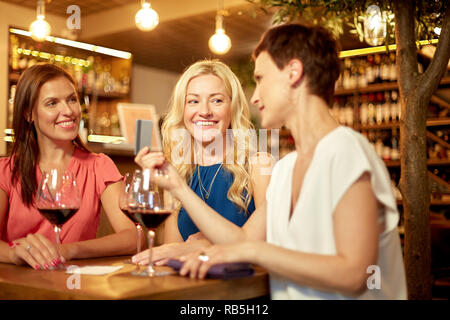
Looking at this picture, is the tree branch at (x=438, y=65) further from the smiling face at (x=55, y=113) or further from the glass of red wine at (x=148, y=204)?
the smiling face at (x=55, y=113)

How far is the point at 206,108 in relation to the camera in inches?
82.5

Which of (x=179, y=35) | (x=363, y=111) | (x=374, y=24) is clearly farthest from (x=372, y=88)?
(x=374, y=24)

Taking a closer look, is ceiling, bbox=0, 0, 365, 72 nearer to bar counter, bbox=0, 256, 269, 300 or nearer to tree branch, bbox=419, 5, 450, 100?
tree branch, bbox=419, 5, 450, 100

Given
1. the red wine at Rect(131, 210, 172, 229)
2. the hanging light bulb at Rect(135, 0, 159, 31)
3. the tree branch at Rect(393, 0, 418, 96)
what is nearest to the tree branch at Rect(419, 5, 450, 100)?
the tree branch at Rect(393, 0, 418, 96)

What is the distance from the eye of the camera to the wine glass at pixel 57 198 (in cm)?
139

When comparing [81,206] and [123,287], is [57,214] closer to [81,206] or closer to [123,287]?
[123,287]

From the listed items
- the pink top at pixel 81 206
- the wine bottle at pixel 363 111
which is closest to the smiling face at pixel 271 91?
the pink top at pixel 81 206

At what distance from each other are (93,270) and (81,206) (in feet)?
2.35

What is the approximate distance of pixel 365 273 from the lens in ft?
3.67

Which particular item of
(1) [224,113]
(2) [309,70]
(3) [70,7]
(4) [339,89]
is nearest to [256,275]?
(2) [309,70]

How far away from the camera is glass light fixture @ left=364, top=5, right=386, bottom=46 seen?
7.85ft

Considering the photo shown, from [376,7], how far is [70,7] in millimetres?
4489

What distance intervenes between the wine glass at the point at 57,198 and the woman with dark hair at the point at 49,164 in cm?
41
